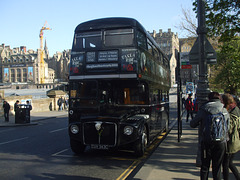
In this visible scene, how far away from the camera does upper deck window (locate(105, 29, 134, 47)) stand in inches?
343

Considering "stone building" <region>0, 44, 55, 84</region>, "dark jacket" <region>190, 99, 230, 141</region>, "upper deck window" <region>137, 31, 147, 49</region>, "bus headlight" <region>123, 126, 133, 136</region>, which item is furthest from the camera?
Answer: "stone building" <region>0, 44, 55, 84</region>

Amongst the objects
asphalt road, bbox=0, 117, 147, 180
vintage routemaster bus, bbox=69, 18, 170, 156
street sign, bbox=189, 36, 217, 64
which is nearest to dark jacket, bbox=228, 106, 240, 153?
street sign, bbox=189, 36, 217, 64

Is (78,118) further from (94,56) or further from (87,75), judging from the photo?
(94,56)

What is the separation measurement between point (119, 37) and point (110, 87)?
173 cm

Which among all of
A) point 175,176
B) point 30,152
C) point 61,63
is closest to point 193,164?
point 175,176

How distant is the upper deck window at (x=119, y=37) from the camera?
8.71 meters

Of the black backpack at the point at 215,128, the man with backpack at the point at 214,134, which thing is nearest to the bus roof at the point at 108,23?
the man with backpack at the point at 214,134

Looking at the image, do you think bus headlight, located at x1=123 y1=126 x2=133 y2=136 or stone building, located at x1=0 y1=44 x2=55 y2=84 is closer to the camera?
bus headlight, located at x1=123 y1=126 x2=133 y2=136

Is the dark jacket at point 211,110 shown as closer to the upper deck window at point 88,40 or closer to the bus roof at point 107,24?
the bus roof at point 107,24

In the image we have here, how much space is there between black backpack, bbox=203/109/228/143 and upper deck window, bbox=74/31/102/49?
5315mm

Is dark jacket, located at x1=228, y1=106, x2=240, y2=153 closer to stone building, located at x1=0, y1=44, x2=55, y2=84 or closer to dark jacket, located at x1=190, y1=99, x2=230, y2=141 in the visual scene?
dark jacket, located at x1=190, y1=99, x2=230, y2=141

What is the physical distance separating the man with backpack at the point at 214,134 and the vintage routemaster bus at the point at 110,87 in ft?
10.5

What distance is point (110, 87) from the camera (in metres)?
9.23

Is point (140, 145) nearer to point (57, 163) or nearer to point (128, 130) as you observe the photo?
point (128, 130)
